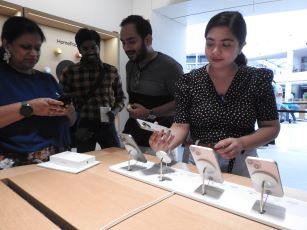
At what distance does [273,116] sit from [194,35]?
361cm

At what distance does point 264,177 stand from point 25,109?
1.04 m

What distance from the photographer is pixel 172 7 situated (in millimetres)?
3014

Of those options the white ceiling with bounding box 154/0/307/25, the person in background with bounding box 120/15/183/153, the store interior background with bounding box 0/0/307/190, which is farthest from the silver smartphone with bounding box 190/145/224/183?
the white ceiling with bounding box 154/0/307/25

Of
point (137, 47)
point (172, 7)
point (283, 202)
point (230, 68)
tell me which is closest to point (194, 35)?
point (172, 7)

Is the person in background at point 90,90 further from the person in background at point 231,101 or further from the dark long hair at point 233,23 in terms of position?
the dark long hair at point 233,23

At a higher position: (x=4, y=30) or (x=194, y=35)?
(x=194, y=35)

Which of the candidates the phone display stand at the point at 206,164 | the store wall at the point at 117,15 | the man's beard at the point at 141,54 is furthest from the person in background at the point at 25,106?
the store wall at the point at 117,15

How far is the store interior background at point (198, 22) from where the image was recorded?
278 centimetres

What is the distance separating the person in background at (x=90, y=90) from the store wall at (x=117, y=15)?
88 centimetres

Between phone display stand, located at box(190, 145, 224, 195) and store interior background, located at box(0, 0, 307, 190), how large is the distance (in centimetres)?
166

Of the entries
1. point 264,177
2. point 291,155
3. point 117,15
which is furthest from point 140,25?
point 291,155

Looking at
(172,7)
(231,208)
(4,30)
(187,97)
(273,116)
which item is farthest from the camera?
(172,7)

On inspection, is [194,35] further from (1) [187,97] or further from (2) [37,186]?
(2) [37,186]

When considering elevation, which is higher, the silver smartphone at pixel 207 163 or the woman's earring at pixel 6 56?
the woman's earring at pixel 6 56
